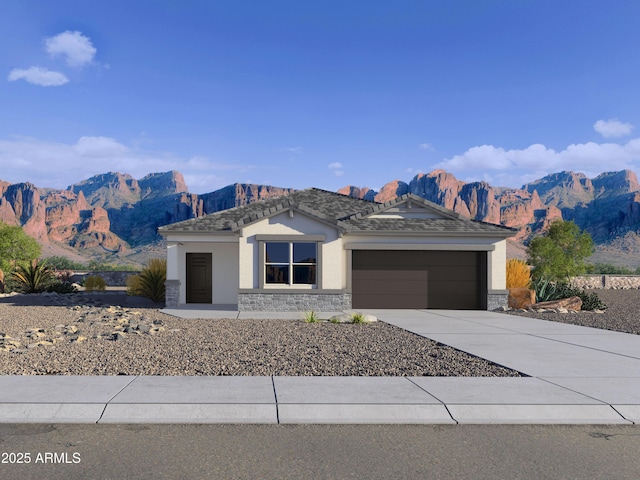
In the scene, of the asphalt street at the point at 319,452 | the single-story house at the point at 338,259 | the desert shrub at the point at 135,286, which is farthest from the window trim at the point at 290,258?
the asphalt street at the point at 319,452

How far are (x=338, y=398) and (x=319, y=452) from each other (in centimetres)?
165

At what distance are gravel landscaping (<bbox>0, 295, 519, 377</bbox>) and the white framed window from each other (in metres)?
3.75

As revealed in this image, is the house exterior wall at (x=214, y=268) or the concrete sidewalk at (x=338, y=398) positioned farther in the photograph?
the house exterior wall at (x=214, y=268)

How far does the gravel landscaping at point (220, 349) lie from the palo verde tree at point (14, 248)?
15910 millimetres

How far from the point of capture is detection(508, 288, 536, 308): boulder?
2128 centimetres

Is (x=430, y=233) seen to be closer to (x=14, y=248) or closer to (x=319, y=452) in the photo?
(x=319, y=452)

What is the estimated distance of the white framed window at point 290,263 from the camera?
1978cm

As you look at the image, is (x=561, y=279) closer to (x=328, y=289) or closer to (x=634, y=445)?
(x=328, y=289)

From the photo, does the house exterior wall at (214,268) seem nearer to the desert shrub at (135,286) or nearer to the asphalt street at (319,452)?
the desert shrub at (135,286)

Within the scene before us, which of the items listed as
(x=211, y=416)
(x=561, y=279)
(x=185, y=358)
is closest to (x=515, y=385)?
(x=211, y=416)

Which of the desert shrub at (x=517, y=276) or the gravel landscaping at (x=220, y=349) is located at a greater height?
the desert shrub at (x=517, y=276)

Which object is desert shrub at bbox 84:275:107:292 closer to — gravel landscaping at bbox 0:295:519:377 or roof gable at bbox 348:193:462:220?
gravel landscaping at bbox 0:295:519:377

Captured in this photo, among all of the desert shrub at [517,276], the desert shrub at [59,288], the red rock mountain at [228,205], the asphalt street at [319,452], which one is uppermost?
the red rock mountain at [228,205]

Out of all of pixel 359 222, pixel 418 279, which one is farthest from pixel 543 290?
pixel 359 222
